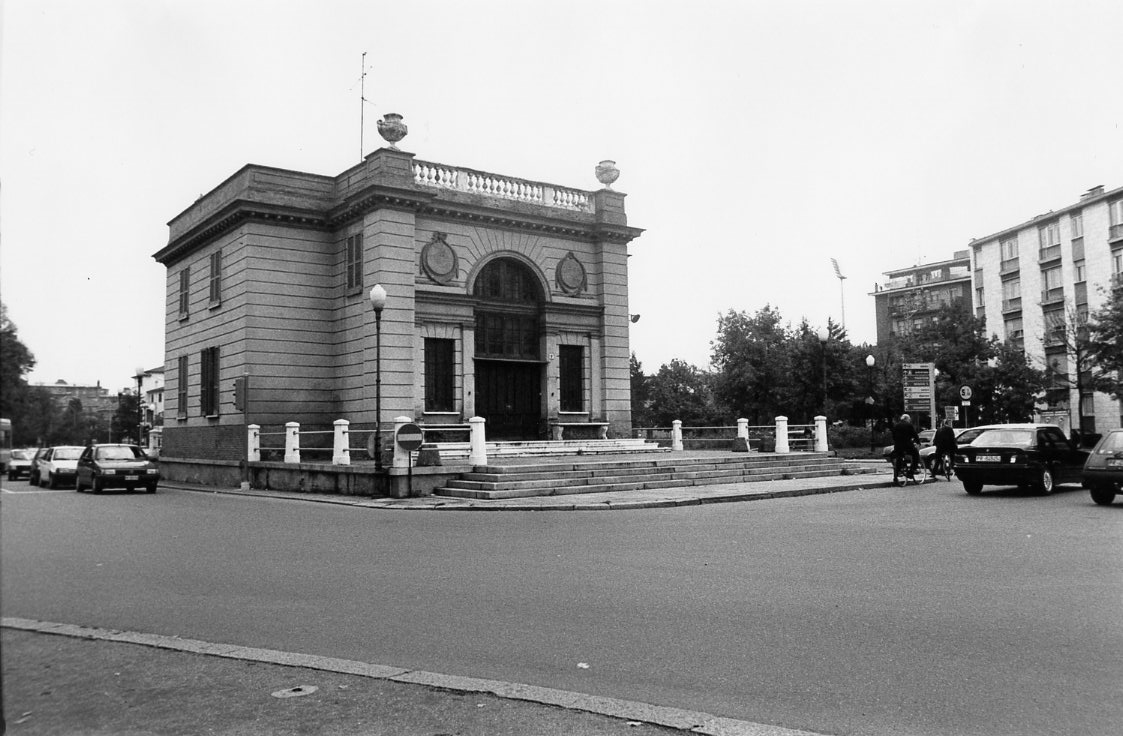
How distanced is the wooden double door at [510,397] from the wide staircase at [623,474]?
4.81m

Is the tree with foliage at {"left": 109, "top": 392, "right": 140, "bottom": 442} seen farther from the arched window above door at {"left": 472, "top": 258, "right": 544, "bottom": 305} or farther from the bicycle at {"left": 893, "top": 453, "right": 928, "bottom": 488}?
the arched window above door at {"left": 472, "top": 258, "right": 544, "bottom": 305}

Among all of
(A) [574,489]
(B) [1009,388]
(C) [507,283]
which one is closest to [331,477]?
(A) [574,489]

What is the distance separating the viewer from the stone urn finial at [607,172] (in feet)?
101

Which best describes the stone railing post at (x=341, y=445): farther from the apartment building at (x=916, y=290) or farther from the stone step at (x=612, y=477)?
the apartment building at (x=916, y=290)

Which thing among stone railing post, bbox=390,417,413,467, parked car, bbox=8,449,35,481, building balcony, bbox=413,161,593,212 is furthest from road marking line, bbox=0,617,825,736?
building balcony, bbox=413,161,593,212

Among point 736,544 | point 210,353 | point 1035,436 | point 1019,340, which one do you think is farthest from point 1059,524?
point 1019,340

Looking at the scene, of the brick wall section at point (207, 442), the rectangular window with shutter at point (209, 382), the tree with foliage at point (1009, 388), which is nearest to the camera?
the brick wall section at point (207, 442)

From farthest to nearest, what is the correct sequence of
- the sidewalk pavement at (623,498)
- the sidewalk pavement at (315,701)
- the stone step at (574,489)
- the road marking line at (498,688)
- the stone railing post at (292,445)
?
the stone railing post at (292,445)
the stone step at (574,489)
the sidewalk pavement at (623,498)
the road marking line at (498,688)
the sidewalk pavement at (315,701)

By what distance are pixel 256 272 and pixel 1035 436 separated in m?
21.8

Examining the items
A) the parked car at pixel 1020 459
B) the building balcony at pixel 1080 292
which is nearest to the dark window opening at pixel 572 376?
the parked car at pixel 1020 459

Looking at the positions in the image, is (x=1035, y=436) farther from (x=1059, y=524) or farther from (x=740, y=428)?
(x=740, y=428)

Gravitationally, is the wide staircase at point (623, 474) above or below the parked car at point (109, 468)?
below

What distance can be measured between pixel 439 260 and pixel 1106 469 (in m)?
18.8

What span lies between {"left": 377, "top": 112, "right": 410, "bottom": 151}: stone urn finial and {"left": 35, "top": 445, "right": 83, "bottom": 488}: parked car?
79.3 ft
